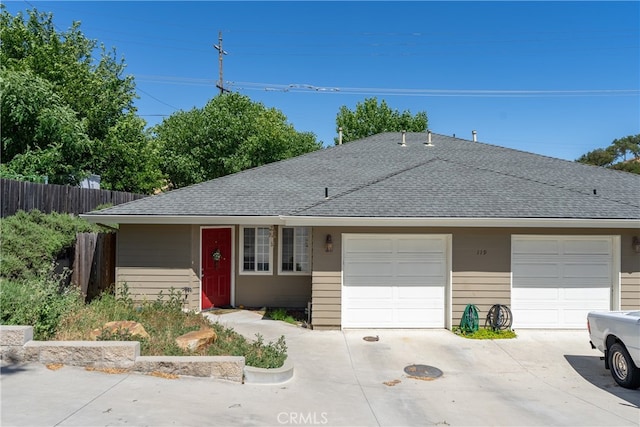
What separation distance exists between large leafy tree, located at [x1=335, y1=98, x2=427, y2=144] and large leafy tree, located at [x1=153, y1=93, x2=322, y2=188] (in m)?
5.37

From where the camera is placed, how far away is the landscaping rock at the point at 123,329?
21.0 ft

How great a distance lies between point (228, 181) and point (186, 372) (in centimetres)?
742

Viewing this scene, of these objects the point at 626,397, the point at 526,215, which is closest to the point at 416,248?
the point at 526,215

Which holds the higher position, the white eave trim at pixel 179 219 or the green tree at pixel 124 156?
the green tree at pixel 124 156

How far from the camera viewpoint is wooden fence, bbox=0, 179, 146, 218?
10234 millimetres

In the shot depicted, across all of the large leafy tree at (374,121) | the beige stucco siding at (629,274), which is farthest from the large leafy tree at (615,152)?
the beige stucco siding at (629,274)

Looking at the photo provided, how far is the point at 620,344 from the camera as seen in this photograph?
6426mm

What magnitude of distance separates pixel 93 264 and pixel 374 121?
75.5ft

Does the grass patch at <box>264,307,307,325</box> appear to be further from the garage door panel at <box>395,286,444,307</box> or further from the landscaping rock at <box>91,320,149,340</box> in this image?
the landscaping rock at <box>91,320,149,340</box>

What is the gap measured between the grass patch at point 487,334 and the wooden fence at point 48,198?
35.3ft

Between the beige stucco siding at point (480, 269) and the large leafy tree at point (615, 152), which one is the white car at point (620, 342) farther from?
the large leafy tree at point (615, 152)

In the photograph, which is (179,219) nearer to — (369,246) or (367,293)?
(369,246)

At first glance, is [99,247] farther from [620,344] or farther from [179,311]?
[620,344]

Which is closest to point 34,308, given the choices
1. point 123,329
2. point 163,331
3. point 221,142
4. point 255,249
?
point 123,329
